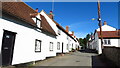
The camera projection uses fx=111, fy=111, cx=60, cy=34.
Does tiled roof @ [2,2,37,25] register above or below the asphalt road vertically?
above

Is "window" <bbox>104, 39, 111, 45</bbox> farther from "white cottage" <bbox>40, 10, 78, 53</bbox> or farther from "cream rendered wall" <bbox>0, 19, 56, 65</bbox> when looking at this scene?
"cream rendered wall" <bbox>0, 19, 56, 65</bbox>

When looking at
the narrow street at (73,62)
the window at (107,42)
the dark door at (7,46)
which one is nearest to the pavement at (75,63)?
the narrow street at (73,62)

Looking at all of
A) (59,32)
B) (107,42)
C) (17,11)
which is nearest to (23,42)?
(17,11)

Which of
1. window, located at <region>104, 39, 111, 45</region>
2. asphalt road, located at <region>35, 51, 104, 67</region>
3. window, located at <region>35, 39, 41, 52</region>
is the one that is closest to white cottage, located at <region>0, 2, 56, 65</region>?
window, located at <region>35, 39, 41, 52</region>

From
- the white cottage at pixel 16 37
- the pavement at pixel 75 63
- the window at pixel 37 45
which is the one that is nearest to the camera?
the white cottage at pixel 16 37

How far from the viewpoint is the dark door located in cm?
810

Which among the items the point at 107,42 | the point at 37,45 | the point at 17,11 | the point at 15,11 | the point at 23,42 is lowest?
the point at 37,45

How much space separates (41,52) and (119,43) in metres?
19.9

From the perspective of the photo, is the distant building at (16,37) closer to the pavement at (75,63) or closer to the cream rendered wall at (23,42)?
the cream rendered wall at (23,42)

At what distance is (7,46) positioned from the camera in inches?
333

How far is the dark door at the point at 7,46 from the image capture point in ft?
26.6

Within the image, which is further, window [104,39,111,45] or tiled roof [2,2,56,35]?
window [104,39,111,45]

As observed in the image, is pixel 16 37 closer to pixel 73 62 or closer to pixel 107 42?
pixel 73 62

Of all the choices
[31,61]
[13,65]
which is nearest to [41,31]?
[31,61]
